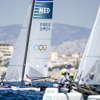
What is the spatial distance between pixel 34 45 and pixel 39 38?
645 mm

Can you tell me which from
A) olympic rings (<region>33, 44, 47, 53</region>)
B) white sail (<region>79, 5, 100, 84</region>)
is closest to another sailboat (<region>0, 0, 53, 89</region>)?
olympic rings (<region>33, 44, 47, 53</region>)

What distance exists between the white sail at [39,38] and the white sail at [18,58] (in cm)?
65

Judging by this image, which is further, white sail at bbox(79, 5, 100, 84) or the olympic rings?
the olympic rings

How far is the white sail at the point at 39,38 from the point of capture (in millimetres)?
15508

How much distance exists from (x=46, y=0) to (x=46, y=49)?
3.65 m

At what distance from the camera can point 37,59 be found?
15.7 m

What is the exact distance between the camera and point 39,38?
1570cm

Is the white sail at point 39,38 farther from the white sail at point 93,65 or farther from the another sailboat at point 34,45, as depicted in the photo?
the white sail at point 93,65

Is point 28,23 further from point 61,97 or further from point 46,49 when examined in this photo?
point 61,97

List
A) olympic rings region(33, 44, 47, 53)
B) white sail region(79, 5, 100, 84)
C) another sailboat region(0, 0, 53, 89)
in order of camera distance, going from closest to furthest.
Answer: white sail region(79, 5, 100, 84) < another sailboat region(0, 0, 53, 89) < olympic rings region(33, 44, 47, 53)

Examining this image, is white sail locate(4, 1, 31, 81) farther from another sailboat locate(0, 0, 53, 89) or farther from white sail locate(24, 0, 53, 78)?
white sail locate(24, 0, 53, 78)

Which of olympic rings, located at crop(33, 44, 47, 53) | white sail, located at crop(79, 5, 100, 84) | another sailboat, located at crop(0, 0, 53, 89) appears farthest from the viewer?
olympic rings, located at crop(33, 44, 47, 53)

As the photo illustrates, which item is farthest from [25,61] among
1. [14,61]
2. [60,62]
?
[60,62]

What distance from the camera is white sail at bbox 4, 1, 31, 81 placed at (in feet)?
50.9
